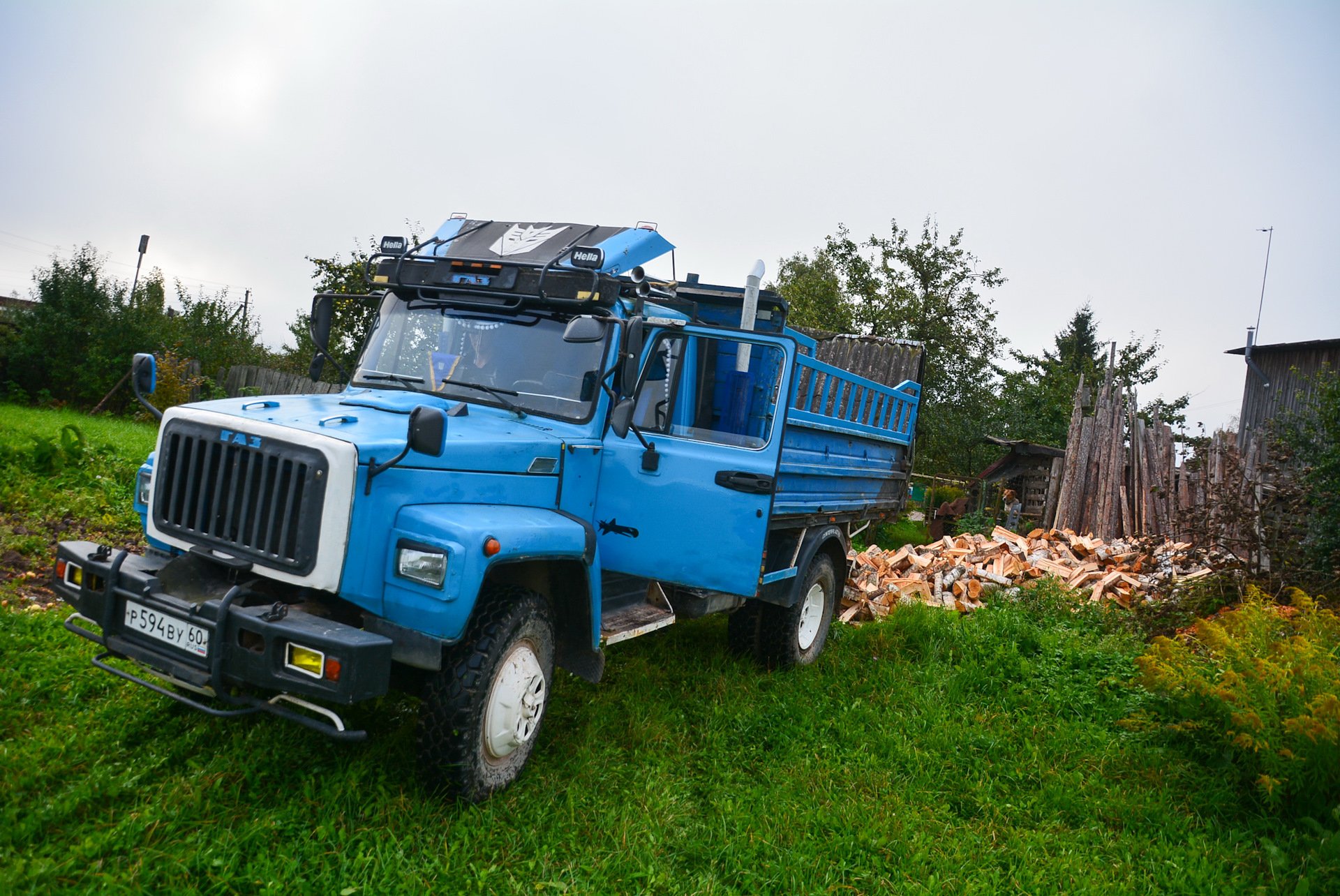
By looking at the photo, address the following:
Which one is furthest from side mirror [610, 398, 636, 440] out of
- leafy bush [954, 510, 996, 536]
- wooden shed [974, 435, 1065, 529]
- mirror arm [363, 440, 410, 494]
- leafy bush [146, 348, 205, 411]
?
leafy bush [146, 348, 205, 411]

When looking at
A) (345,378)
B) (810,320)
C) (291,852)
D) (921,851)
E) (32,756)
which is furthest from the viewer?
(810,320)

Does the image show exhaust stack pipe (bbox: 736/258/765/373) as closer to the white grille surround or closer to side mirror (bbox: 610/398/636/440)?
side mirror (bbox: 610/398/636/440)

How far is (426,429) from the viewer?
10.9 ft

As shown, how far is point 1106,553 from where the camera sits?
995 cm

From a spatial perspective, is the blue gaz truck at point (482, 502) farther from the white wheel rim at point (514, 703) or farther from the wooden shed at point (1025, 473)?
the wooden shed at point (1025, 473)

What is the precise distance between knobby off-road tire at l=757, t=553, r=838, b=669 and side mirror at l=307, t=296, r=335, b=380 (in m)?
3.37

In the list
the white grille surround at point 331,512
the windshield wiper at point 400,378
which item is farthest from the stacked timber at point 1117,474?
the white grille surround at point 331,512

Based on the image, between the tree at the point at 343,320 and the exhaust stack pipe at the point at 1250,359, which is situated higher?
the exhaust stack pipe at the point at 1250,359

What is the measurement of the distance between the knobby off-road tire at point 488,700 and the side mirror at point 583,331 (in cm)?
117

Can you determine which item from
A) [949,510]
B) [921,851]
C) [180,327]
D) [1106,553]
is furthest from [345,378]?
[180,327]

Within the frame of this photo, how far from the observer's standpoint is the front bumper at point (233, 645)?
3055mm

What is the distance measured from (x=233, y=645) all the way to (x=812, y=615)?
14.5 ft

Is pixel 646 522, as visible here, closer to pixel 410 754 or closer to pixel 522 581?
pixel 522 581

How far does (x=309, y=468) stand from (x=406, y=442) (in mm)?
389
